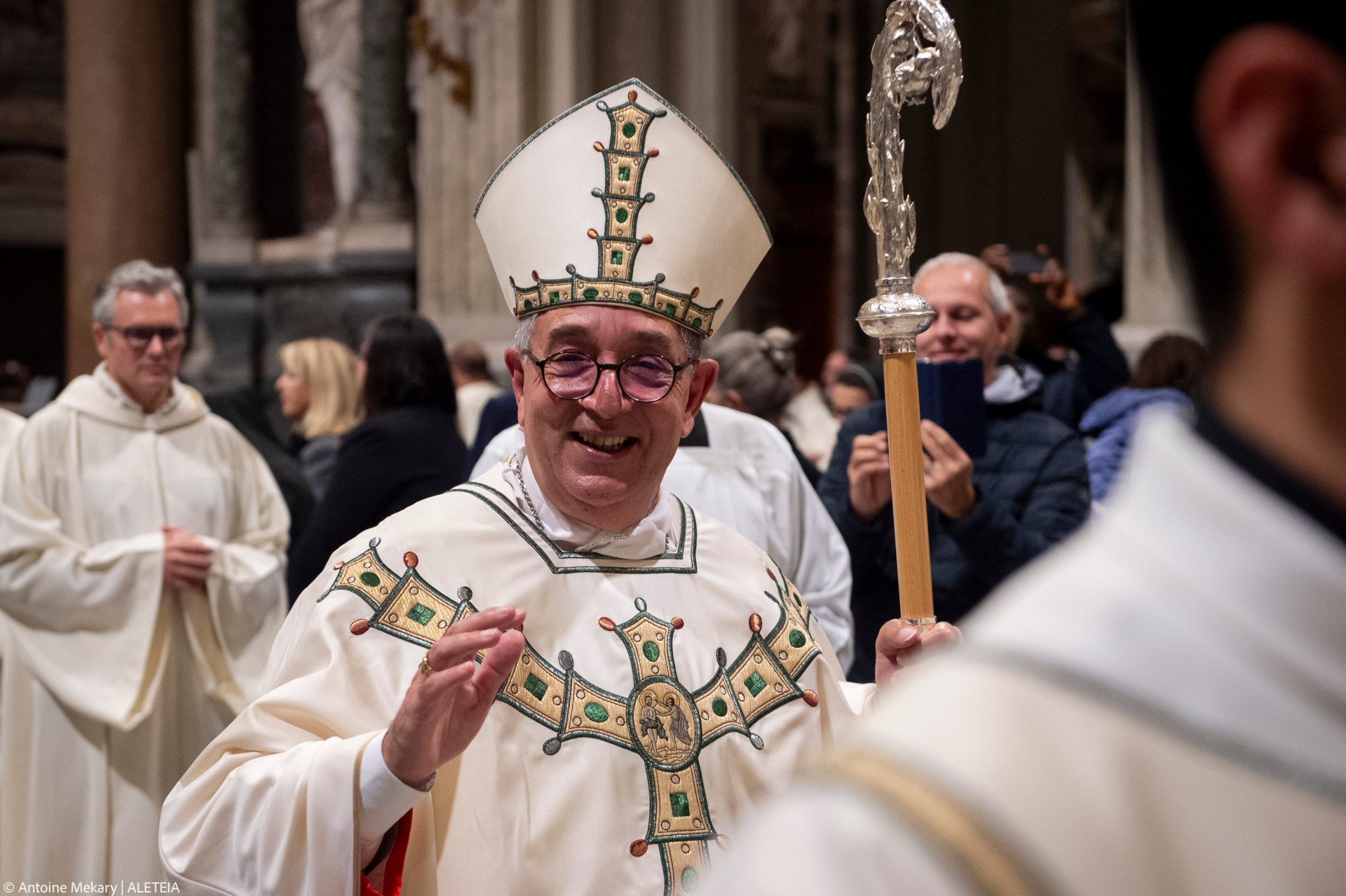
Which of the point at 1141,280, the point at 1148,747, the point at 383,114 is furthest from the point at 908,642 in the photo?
the point at 383,114

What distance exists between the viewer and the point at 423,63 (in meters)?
9.04

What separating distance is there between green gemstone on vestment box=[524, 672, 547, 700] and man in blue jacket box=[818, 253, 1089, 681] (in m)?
1.41

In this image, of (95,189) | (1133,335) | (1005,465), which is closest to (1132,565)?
(1005,465)

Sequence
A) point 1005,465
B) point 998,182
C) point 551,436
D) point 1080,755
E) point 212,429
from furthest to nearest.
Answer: point 998,182 → point 212,429 → point 1005,465 → point 551,436 → point 1080,755

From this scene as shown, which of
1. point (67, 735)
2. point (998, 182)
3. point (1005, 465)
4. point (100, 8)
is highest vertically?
point (100, 8)

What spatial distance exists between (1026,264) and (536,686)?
3154 mm

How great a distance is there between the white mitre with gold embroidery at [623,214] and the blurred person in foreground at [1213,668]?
5.34ft

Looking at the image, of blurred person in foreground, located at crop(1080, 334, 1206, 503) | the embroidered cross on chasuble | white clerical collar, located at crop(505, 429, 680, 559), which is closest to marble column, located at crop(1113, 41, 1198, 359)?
blurred person in foreground, located at crop(1080, 334, 1206, 503)

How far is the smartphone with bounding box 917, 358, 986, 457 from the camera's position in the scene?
11.2 ft

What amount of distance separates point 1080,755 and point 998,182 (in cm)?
845

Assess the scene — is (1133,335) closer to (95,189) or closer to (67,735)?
(67,735)

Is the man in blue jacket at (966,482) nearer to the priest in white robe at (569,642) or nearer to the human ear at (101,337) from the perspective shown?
the priest in white robe at (569,642)

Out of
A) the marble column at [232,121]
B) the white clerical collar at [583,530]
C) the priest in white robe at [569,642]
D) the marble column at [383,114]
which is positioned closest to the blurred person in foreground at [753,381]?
the priest in white robe at [569,642]

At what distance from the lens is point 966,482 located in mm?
3281
